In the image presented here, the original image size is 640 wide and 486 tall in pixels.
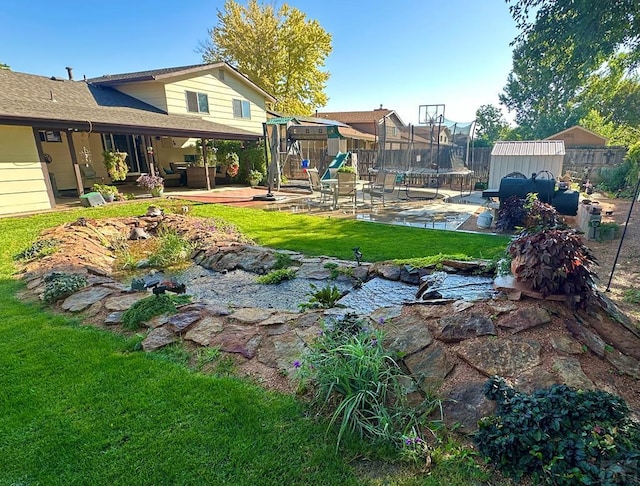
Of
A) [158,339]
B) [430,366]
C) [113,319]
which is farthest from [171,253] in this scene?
[430,366]

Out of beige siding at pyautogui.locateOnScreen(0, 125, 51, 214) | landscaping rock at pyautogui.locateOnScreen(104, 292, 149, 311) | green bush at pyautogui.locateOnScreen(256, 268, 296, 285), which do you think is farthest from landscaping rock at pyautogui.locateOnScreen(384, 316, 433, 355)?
beige siding at pyautogui.locateOnScreen(0, 125, 51, 214)

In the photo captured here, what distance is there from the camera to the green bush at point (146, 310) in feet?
10.8

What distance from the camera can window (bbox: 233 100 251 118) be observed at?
16438 millimetres

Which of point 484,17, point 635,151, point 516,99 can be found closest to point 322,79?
point 484,17

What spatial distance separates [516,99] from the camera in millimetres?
37938

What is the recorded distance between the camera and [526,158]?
11008 mm

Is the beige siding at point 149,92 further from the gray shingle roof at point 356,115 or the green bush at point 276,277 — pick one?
the gray shingle roof at point 356,115

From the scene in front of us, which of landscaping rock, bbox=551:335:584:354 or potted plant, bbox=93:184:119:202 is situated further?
potted plant, bbox=93:184:119:202

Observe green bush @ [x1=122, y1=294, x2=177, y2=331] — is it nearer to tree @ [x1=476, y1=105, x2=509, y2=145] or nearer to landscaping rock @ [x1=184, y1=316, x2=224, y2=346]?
landscaping rock @ [x1=184, y1=316, x2=224, y2=346]

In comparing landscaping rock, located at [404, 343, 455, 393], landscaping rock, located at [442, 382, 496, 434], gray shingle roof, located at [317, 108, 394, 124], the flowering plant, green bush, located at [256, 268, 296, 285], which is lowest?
green bush, located at [256, 268, 296, 285]

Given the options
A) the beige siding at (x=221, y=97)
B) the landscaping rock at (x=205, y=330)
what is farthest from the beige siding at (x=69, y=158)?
the landscaping rock at (x=205, y=330)

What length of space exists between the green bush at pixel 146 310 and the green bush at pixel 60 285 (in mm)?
1114

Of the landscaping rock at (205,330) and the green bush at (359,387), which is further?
the landscaping rock at (205,330)

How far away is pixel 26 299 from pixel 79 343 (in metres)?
1.70
